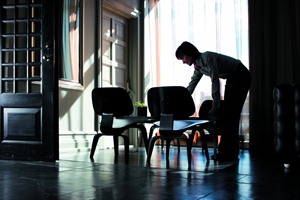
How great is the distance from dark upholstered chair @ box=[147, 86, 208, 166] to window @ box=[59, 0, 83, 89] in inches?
70.5

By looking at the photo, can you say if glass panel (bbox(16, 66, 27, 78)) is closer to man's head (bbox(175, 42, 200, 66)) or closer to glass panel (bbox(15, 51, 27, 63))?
glass panel (bbox(15, 51, 27, 63))

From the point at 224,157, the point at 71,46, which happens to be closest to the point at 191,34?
the point at 71,46

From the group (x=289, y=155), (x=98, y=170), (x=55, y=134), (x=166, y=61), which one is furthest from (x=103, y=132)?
(x=166, y=61)

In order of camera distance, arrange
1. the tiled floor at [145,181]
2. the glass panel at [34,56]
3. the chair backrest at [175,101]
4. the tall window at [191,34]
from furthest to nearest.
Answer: the tall window at [191,34] → the glass panel at [34,56] → the chair backrest at [175,101] → the tiled floor at [145,181]

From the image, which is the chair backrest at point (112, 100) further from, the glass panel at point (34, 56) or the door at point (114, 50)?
the door at point (114, 50)

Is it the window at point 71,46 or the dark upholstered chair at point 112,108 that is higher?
the window at point 71,46

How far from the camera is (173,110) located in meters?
3.63

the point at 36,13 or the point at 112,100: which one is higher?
the point at 36,13

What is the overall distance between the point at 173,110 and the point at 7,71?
6.04ft

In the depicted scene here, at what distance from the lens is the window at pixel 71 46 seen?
5.13 metres

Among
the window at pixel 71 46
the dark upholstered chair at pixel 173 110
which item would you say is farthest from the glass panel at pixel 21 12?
the dark upholstered chair at pixel 173 110

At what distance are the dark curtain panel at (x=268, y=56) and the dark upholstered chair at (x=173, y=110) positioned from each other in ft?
7.79

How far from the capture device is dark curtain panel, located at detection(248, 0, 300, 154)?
5723mm

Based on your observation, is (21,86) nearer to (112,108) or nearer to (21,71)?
(21,71)
